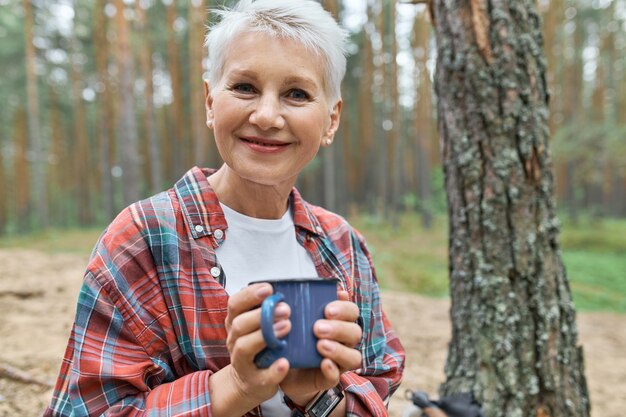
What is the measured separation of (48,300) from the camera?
5727 mm

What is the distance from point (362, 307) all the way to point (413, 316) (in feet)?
19.1

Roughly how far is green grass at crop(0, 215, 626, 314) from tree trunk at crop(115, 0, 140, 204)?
2.70 m

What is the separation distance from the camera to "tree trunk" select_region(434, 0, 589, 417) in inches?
102

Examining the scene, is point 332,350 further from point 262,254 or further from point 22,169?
point 22,169

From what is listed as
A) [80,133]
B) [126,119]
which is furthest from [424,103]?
[80,133]

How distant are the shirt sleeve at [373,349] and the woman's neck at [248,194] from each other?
1.33 feet

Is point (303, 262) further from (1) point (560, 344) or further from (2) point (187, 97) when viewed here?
(2) point (187, 97)

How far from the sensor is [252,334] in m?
0.98

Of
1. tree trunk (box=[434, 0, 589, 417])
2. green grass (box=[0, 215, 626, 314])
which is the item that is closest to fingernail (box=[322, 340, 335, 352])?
tree trunk (box=[434, 0, 589, 417])

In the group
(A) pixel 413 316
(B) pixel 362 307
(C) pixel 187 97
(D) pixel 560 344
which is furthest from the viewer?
(C) pixel 187 97

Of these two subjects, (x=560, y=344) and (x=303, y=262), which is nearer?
(x=303, y=262)

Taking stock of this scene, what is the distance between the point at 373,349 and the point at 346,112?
22.1m

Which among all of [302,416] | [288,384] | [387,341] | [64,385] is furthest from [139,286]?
[387,341]

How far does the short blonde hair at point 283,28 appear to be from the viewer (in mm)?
1277
